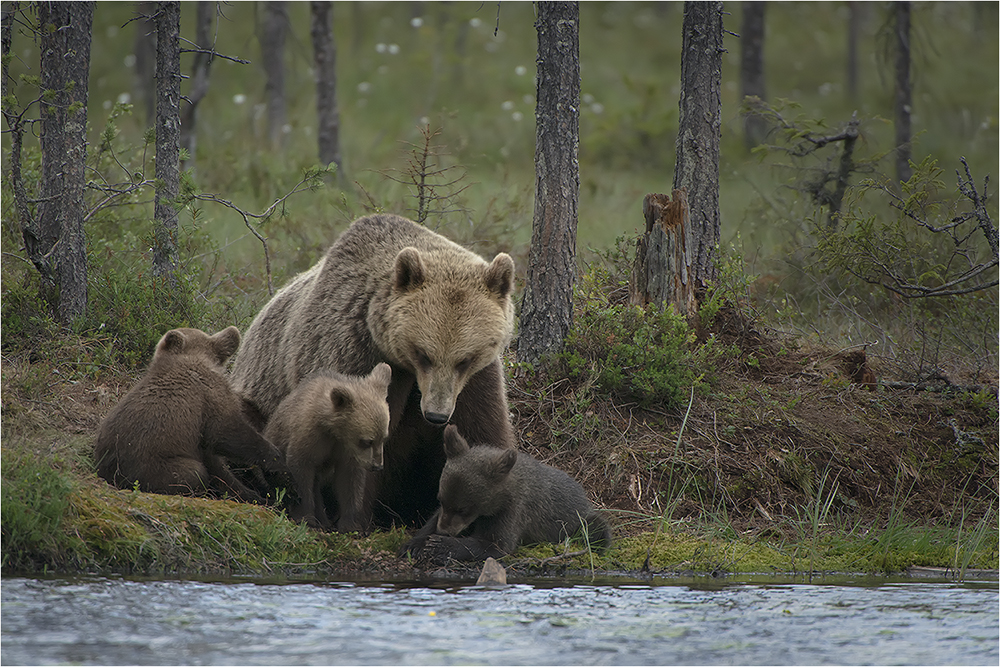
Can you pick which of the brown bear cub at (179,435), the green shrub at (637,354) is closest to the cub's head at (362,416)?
the brown bear cub at (179,435)

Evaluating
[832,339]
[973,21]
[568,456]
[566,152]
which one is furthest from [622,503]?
[973,21]

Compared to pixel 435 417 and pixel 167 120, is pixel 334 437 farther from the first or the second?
pixel 167 120

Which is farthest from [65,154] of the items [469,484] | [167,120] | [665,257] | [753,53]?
[753,53]

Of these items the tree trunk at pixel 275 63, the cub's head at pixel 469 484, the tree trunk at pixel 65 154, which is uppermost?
the tree trunk at pixel 275 63

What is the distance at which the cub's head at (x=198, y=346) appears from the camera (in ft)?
22.4

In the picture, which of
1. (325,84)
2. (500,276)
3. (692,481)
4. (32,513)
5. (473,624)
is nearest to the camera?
(473,624)

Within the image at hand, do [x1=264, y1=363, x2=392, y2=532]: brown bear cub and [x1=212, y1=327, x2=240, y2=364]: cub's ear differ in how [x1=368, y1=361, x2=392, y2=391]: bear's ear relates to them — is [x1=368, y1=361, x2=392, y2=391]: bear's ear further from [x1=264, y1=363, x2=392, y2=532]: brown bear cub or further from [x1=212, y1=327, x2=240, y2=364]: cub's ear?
[x1=212, y1=327, x2=240, y2=364]: cub's ear

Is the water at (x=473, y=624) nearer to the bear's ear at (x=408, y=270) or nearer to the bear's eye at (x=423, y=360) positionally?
the bear's eye at (x=423, y=360)

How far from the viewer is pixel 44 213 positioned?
8.61 meters

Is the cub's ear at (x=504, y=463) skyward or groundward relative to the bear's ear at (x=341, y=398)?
groundward

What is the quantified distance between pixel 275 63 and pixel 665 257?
16298mm

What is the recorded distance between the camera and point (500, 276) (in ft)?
22.0

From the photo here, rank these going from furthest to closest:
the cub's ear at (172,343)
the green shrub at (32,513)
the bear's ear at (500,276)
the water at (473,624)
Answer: the cub's ear at (172,343)
the bear's ear at (500,276)
the green shrub at (32,513)
the water at (473,624)

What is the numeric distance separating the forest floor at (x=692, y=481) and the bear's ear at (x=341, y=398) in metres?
0.78
